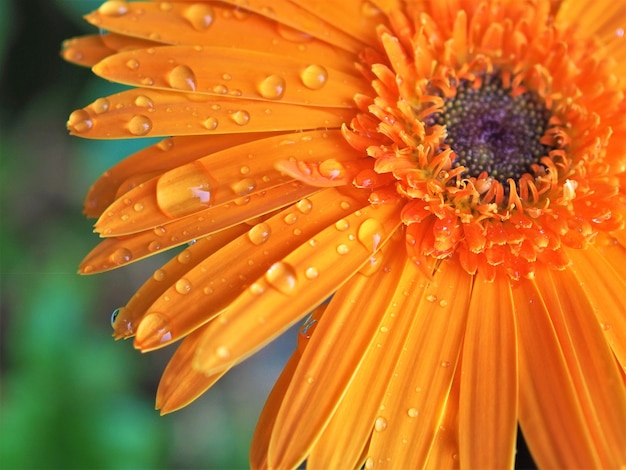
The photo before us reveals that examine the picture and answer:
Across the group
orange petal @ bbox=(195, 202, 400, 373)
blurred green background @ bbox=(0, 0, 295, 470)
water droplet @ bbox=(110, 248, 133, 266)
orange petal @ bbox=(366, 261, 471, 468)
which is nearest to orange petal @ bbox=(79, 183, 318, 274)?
water droplet @ bbox=(110, 248, 133, 266)

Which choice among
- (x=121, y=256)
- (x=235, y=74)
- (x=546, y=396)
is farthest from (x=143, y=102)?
(x=546, y=396)

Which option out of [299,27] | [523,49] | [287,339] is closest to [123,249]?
[299,27]

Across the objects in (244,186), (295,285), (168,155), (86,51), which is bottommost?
(295,285)

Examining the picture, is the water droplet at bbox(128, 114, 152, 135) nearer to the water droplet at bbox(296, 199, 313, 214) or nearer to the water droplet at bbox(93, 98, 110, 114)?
the water droplet at bbox(93, 98, 110, 114)

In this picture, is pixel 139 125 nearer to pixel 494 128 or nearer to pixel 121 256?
pixel 121 256

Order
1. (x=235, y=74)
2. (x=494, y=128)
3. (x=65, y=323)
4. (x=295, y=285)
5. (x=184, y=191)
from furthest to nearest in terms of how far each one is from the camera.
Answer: (x=65, y=323)
(x=494, y=128)
(x=235, y=74)
(x=184, y=191)
(x=295, y=285)

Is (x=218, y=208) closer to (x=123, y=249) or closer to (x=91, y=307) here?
(x=123, y=249)

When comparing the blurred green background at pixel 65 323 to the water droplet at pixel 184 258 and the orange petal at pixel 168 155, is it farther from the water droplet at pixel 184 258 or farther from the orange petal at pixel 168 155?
the water droplet at pixel 184 258

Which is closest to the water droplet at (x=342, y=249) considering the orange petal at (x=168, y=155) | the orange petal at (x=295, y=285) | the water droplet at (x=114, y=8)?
the orange petal at (x=295, y=285)
